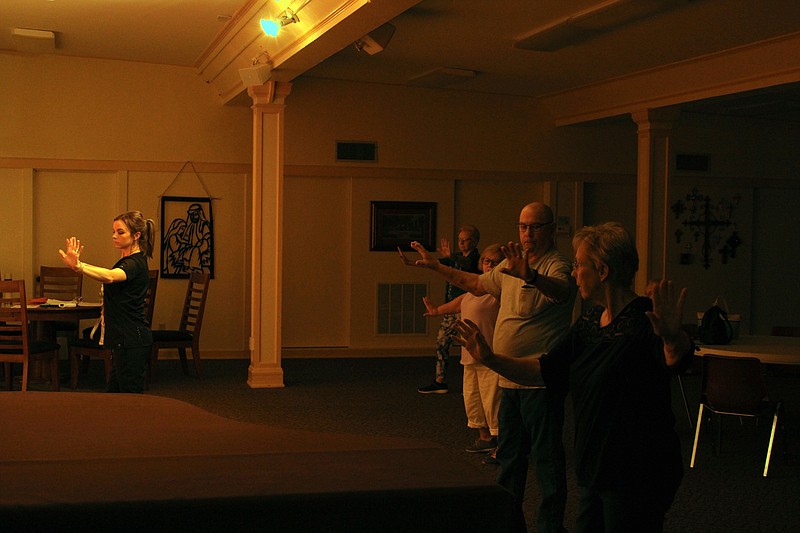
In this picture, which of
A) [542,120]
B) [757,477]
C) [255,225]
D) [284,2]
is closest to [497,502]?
[757,477]

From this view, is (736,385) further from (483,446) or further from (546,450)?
(546,450)

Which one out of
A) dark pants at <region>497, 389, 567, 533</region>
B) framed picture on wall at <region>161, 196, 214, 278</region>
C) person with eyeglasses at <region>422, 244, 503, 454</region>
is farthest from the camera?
framed picture on wall at <region>161, 196, 214, 278</region>

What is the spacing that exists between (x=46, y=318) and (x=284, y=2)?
3.36 m

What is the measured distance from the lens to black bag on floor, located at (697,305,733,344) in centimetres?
591

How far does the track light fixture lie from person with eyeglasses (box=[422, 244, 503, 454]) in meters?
2.19

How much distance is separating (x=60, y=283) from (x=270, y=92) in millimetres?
3171

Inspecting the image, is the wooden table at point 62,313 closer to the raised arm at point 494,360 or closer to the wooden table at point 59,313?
the wooden table at point 59,313

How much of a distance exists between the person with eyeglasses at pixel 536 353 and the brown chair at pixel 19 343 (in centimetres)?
428

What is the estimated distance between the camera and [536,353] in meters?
3.72

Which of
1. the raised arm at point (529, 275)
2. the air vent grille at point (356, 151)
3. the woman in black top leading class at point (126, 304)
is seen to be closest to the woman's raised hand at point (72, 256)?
the woman in black top leading class at point (126, 304)

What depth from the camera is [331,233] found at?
10.1 meters

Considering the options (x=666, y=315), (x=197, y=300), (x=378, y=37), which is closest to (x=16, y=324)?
(x=197, y=300)

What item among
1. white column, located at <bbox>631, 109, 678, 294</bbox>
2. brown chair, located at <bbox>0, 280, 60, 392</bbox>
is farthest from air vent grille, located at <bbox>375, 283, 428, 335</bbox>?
brown chair, located at <bbox>0, 280, 60, 392</bbox>

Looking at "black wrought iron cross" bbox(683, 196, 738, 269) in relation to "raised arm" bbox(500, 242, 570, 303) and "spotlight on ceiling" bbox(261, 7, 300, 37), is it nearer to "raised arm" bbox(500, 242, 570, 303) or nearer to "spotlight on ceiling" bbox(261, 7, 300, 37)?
"spotlight on ceiling" bbox(261, 7, 300, 37)
